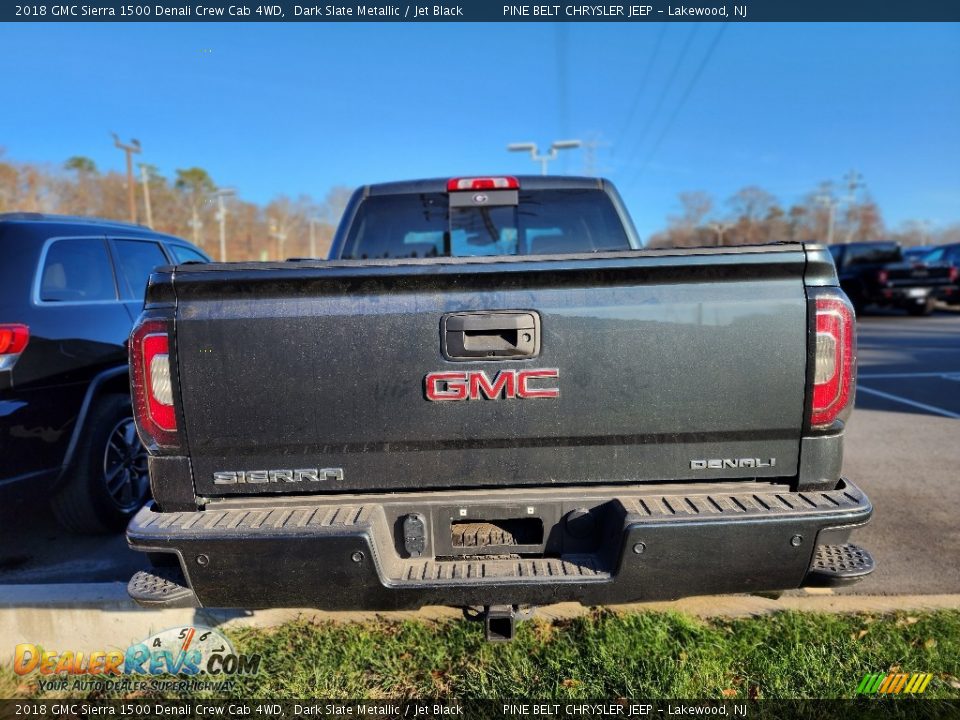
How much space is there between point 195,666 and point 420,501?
1488 mm

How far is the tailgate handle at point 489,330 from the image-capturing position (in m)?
2.03

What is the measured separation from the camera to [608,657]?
258 cm

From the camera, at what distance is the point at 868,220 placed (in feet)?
286

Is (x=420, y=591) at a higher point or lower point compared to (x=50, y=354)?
lower

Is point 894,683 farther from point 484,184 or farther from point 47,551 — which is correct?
point 47,551

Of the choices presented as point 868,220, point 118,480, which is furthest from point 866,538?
point 868,220

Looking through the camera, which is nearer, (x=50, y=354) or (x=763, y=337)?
(x=763, y=337)

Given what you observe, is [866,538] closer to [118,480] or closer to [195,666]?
[195,666]

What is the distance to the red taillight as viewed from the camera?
3.50 metres

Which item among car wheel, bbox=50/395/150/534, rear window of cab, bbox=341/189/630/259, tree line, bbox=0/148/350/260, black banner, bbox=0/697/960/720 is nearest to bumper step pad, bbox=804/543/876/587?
black banner, bbox=0/697/960/720

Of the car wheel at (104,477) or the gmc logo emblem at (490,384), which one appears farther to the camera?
the car wheel at (104,477)

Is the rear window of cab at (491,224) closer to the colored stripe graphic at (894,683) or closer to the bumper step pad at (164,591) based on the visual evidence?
the bumper step pad at (164,591)

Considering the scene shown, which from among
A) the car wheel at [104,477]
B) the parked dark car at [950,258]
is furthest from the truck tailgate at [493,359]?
the parked dark car at [950,258]

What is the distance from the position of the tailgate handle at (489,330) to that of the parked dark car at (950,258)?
21.2 m
